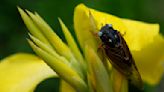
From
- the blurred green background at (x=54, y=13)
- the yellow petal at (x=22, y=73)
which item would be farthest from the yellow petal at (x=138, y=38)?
the blurred green background at (x=54, y=13)

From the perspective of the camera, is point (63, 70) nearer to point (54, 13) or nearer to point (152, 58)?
point (152, 58)

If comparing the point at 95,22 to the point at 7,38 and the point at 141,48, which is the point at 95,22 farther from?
A: the point at 7,38

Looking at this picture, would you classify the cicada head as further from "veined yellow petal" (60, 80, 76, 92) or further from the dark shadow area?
the dark shadow area

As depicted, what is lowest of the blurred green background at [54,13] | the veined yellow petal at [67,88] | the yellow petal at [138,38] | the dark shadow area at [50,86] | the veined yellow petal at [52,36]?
the dark shadow area at [50,86]

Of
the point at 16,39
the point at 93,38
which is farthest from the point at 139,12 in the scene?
the point at 93,38

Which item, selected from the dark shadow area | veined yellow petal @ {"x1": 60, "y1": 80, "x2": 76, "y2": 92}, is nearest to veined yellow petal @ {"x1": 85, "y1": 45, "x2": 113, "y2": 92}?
veined yellow petal @ {"x1": 60, "y1": 80, "x2": 76, "y2": 92}

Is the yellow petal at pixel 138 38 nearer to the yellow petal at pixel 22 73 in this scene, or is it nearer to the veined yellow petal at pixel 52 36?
the veined yellow petal at pixel 52 36
